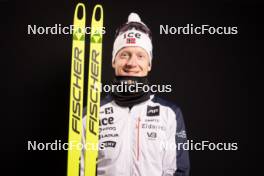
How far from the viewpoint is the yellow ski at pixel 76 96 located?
1.86m

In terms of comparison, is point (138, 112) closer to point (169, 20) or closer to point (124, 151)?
point (124, 151)

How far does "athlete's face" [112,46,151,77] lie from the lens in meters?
1.87

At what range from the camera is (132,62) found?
1863 millimetres
